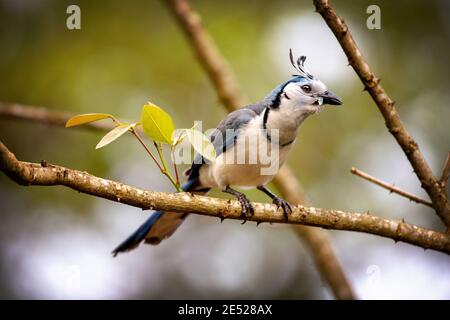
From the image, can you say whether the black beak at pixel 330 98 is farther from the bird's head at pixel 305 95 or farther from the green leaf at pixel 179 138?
the green leaf at pixel 179 138

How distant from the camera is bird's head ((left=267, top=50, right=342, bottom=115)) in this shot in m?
4.17

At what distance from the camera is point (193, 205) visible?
314 centimetres

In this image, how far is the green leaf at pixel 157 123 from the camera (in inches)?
109

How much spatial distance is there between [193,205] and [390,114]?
1.46 metres

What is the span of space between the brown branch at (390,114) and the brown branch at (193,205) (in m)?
0.26

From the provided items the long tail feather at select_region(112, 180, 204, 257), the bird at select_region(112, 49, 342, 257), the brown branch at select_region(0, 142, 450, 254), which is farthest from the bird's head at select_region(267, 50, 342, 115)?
the long tail feather at select_region(112, 180, 204, 257)

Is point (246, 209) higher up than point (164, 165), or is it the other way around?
point (164, 165)

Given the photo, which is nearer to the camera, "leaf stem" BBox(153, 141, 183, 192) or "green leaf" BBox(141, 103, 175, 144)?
"green leaf" BBox(141, 103, 175, 144)

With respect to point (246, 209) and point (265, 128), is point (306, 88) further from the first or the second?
point (246, 209)

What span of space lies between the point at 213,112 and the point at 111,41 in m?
1.58

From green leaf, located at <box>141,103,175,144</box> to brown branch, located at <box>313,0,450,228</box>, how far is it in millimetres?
1209

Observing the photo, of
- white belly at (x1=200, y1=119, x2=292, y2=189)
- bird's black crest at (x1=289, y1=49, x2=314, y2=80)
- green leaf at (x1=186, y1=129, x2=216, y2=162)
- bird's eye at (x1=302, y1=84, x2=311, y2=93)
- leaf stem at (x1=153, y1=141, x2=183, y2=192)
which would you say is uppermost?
bird's black crest at (x1=289, y1=49, x2=314, y2=80)

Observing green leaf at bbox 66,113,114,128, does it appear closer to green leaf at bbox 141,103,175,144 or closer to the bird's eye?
green leaf at bbox 141,103,175,144

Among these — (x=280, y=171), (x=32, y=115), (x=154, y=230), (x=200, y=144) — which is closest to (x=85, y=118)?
(x=200, y=144)
